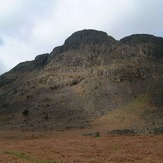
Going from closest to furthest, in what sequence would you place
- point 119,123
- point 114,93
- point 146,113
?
1. point 119,123
2. point 146,113
3. point 114,93

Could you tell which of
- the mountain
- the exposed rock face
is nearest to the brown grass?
the mountain

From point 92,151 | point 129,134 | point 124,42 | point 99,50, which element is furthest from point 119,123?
point 124,42

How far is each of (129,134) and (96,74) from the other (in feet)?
155

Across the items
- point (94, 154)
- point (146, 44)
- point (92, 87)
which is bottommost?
point (94, 154)

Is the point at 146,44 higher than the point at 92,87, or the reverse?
the point at 146,44

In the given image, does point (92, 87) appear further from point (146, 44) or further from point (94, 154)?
point (94, 154)

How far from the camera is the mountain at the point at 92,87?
77.2 metres

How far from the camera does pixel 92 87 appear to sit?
3649 inches

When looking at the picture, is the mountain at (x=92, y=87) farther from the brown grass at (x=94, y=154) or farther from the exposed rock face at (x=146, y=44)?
the brown grass at (x=94, y=154)

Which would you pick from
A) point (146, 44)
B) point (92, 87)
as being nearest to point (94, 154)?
point (92, 87)

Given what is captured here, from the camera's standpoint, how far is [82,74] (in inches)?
4016

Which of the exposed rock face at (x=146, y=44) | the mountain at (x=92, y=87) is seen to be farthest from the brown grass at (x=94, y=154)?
the exposed rock face at (x=146, y=44)

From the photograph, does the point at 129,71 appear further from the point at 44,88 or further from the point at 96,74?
the point at 44,88

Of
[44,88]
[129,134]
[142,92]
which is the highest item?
[44,88]
